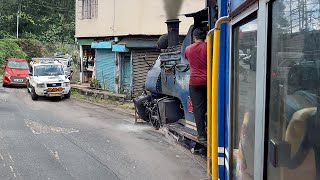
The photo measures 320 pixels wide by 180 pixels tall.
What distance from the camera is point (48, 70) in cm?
2039

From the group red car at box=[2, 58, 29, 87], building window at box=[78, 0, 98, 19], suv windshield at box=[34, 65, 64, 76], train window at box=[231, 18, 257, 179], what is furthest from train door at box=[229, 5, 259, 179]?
red car at box=[2, 58, 29, 87]

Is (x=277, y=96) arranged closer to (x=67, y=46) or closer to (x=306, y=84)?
(x=306, y=84)

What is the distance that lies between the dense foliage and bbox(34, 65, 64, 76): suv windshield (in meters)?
21.3

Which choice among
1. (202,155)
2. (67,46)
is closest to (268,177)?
(202,155)

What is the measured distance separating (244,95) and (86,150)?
674 cm

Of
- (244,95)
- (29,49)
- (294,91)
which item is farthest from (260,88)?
(29,49)

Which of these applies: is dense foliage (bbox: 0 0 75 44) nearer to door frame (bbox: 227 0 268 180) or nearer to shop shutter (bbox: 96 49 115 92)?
shop shutter (bbox: 96 49 115 92)

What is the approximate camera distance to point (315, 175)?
175 centimetres

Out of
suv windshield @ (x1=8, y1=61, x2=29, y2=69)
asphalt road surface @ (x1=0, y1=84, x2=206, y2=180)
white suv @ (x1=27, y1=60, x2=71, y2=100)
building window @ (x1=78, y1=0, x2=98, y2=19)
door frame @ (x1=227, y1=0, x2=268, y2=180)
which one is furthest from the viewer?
suv windshield @ (x1=8, y1=61, x2=29, y2=69)

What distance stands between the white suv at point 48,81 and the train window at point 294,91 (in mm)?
18032

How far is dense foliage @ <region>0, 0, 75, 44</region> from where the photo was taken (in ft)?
136

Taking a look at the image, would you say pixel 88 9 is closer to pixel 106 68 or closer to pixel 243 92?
pixel 106 68

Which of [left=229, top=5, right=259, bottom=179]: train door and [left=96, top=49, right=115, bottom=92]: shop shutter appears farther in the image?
[left=96, top=49, right=115, bottom=92]: shop shutter

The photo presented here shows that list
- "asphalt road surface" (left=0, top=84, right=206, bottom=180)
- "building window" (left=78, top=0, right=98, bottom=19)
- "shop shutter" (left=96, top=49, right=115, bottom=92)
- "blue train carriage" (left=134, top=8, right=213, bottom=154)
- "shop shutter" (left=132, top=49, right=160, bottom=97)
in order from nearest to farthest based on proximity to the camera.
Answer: "asphalt road surface" (left=0, top=84, right=206, bottom=180) < "blue train carriage" (left=134, top=8, right=213, bottom=154) < "shop shutter" (left=132, top=49, right=160, bottom=97) < "shop shutter" (left=96, top=49, right=115, bottom=92) < "building window" (left=78, top=0, right=98, bottom=19)
